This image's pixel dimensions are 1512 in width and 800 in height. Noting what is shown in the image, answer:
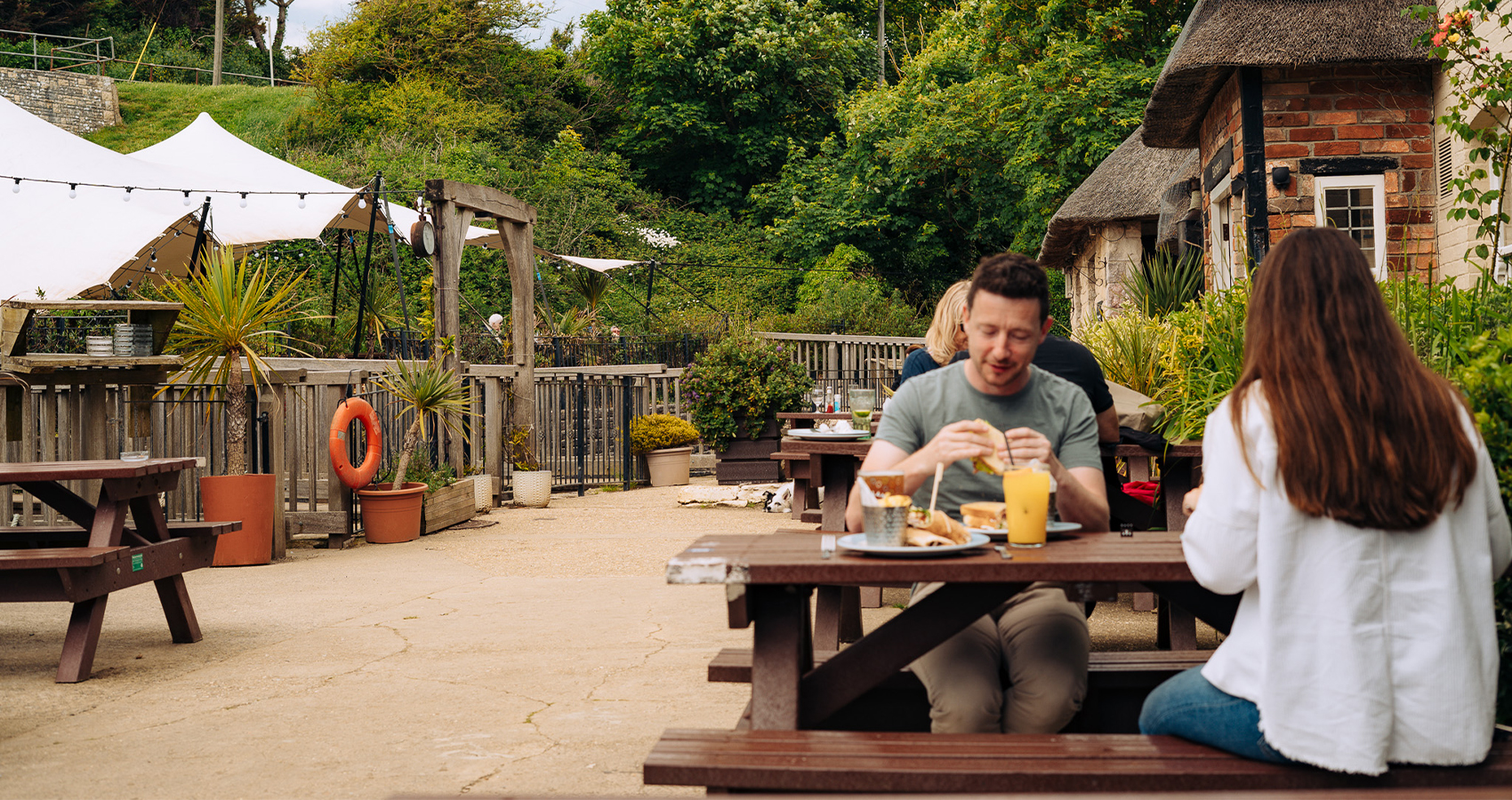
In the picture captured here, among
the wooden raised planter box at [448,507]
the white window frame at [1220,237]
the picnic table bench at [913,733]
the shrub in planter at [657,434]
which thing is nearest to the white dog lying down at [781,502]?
the wooden raised planter box at [448,507]

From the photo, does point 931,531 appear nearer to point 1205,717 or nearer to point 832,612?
point 1205,717

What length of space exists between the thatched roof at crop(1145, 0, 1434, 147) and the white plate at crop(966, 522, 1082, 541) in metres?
6.29

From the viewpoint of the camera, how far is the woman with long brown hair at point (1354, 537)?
5.71ft

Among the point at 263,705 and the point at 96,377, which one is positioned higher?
the point at 96,377

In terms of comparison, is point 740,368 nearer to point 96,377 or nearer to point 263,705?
point 96,377

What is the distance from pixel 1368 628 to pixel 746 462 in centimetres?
1037

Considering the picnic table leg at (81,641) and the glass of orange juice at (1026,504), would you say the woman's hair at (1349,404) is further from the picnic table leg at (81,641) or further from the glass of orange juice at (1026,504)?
the picnic table leg at (81,641)

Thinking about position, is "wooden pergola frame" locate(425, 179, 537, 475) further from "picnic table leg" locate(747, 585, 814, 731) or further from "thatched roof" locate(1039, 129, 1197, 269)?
"picnic table leg" locate(747, 585, 814, 731)

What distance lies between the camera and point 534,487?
1076 cm

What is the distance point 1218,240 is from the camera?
9594mm

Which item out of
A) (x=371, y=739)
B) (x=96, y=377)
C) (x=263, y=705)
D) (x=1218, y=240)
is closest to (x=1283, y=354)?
(x=371, y=739)

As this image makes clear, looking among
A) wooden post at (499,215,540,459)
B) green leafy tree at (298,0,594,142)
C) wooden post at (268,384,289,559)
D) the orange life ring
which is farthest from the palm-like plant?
green leafy tree at (298,0,594,142)

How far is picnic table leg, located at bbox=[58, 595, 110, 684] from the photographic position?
434 centimetres

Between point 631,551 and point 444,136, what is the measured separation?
1926cm
